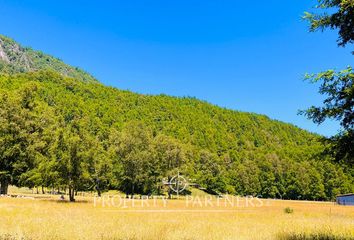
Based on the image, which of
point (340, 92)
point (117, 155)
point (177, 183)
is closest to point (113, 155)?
point (117, 155)

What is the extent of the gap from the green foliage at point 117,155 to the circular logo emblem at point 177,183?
2.03 m

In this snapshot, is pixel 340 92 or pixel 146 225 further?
pixel 146 225

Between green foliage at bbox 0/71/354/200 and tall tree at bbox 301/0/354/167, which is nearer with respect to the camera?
tall tree at bbox 301/0/354/167

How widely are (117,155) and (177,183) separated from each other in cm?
1852

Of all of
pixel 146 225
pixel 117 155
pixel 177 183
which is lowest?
A: pixel 146 225

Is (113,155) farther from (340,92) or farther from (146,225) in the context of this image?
(340,92)

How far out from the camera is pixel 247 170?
14938 cm

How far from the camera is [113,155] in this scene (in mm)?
99000

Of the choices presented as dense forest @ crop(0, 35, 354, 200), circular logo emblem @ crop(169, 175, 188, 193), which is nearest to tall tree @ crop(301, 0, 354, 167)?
dense forest @ crop(0, 35, 354, 200)

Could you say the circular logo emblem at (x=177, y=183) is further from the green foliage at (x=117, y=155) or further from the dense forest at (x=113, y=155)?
the dense forest at (x=113, y=155)

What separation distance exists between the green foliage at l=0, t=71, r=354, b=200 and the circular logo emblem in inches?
79.8

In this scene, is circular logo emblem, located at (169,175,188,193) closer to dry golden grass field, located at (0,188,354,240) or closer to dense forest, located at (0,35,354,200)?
dense forest, located at (0,35,354,200)

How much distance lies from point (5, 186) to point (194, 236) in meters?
44.5

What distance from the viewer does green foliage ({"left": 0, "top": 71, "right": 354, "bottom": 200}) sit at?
46.8 m
